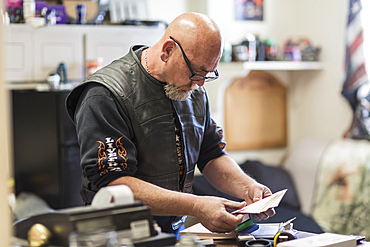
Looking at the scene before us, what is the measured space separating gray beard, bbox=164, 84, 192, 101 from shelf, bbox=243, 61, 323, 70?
7.28 feet

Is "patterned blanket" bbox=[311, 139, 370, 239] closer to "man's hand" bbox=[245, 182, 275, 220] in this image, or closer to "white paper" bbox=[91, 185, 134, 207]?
"man's hand" bbox=[245, 182, 275, 220]

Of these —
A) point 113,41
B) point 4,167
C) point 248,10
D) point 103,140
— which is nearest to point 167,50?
point 103,140

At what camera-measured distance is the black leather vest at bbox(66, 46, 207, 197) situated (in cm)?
159

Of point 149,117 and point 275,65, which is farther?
point 275,65

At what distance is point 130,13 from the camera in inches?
142

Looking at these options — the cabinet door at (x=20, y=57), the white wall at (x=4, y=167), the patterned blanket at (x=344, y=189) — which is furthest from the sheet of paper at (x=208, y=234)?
the cabinet door at (x=20, y=57)

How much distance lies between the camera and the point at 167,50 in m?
1.65

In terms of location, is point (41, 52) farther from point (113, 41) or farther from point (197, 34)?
point (197, 34)

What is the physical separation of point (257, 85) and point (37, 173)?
2.34 m

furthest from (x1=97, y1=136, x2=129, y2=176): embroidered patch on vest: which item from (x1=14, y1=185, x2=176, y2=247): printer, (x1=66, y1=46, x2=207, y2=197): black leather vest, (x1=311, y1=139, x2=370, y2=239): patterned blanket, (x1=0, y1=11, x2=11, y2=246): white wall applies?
(x1=311, y1=139, x2=370, y2=239): patterned blanket

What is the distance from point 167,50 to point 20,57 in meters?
2.03

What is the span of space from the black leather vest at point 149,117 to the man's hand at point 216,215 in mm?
262

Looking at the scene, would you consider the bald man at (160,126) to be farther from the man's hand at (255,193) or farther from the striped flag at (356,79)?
the striped flag at (356,79)

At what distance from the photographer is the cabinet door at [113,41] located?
3.40m
